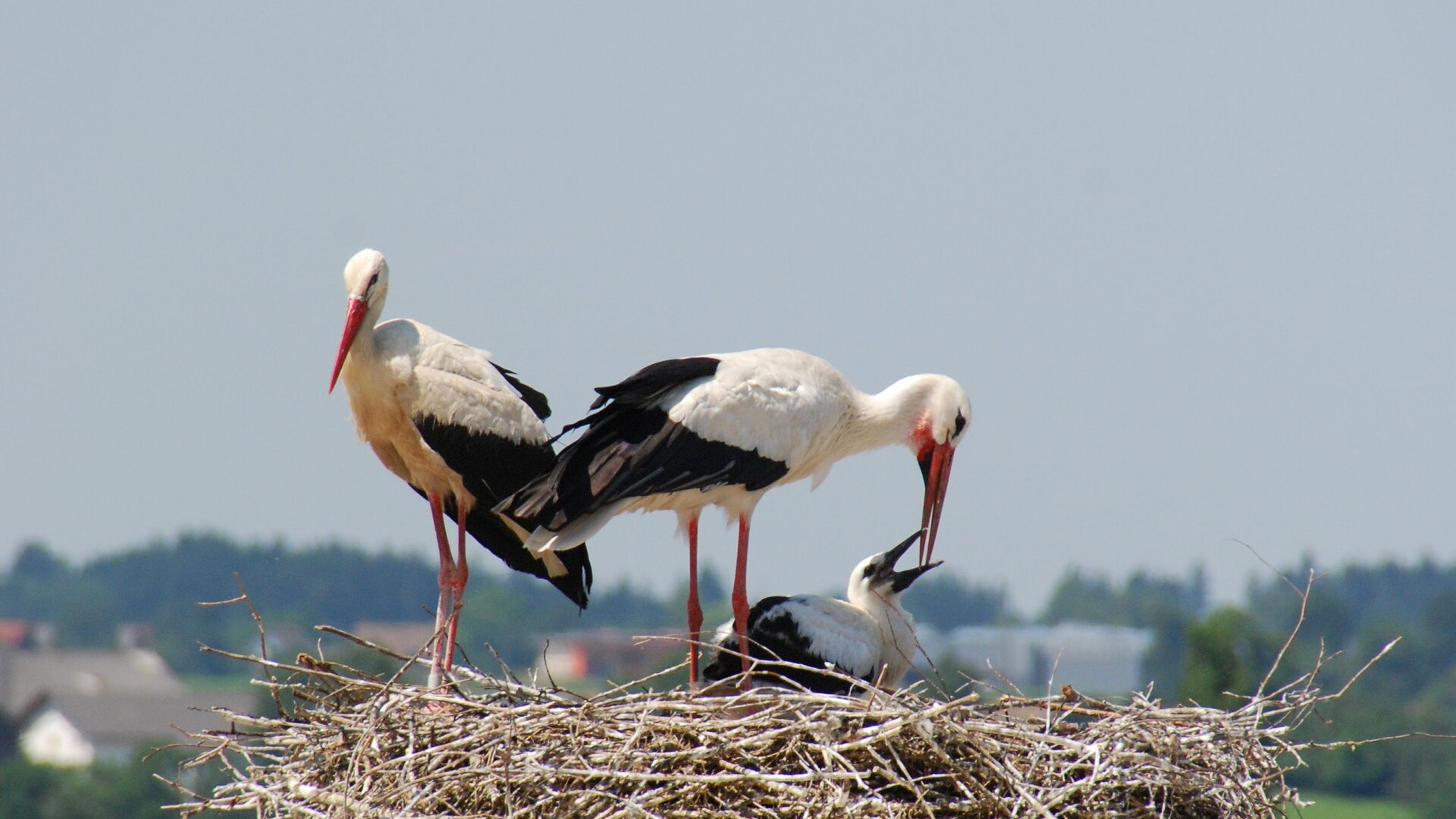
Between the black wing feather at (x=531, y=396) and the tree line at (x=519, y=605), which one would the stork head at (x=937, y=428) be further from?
the tree line at (x=519, y=605)

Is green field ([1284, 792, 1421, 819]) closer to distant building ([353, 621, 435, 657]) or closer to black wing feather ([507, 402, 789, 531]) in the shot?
black wing feather ([507, 402, 789, 531])

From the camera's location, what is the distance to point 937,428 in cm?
800

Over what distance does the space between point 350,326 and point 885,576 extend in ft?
7.63

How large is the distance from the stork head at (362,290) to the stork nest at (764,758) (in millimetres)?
1538

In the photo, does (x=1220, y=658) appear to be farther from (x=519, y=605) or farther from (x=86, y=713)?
(x=519, y=605)

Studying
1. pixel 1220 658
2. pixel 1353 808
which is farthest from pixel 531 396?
pixel 1353 808

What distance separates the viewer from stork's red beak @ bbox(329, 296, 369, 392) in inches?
306

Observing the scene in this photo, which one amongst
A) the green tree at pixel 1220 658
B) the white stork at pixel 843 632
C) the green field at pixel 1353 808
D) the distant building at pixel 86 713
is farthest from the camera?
the distant building at pixel 86 713

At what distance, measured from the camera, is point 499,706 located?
652 cm

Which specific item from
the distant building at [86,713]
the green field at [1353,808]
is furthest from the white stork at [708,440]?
the distant building at [86,713]

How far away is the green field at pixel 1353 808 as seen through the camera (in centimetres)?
3008

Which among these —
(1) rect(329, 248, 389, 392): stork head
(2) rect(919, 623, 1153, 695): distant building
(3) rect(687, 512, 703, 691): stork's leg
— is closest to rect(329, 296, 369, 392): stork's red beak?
(1) rect(329, 248, 389, 392): stork head

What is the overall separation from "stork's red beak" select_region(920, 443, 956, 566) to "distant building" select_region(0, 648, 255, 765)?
46.0m

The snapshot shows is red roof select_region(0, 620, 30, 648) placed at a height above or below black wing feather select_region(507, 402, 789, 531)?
below
